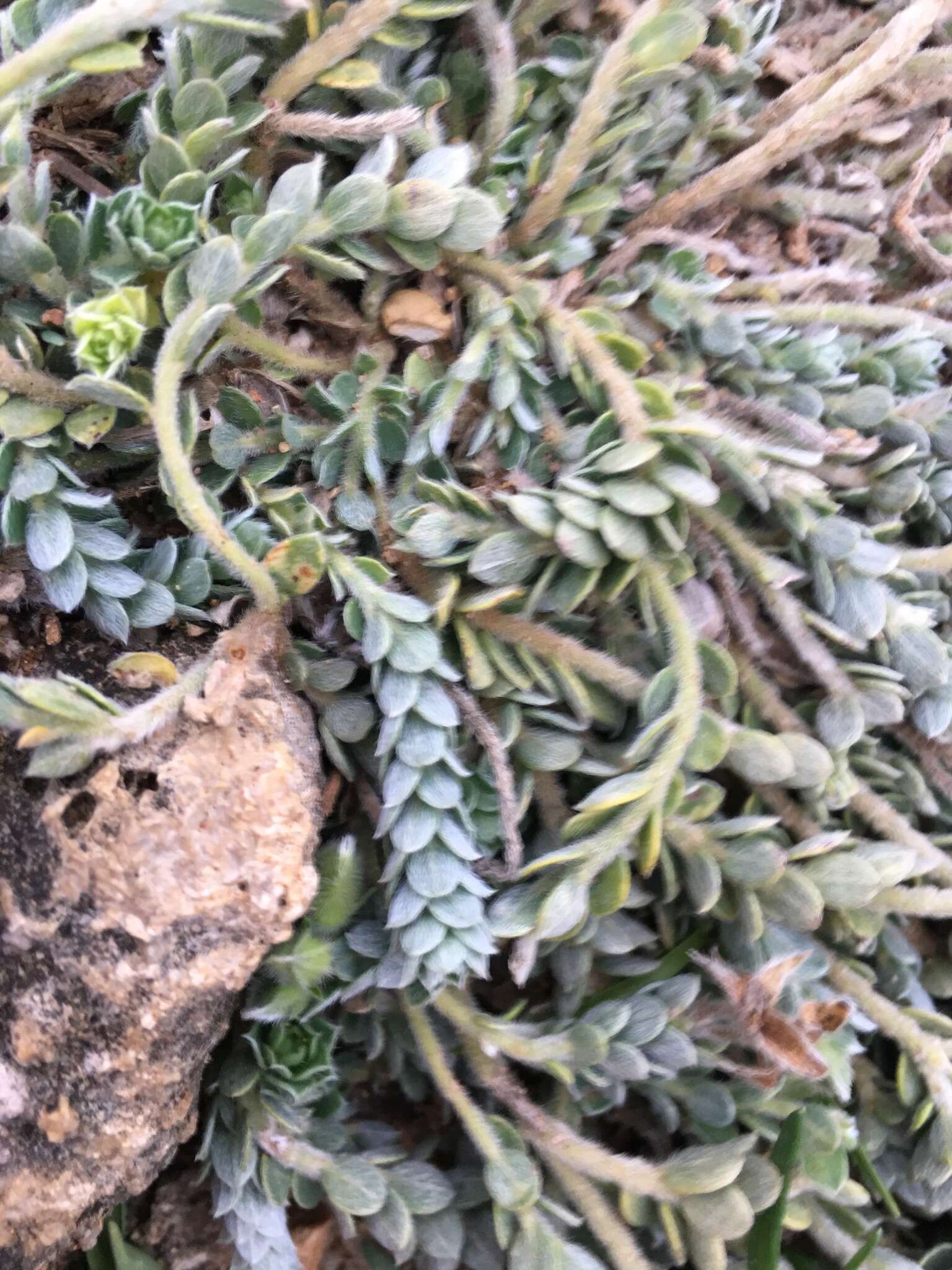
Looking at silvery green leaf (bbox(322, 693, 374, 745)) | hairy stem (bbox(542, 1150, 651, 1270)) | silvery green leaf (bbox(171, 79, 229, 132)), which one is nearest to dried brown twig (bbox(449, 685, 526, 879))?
silvery green leaf (bbox(322, 693, 374, 745))

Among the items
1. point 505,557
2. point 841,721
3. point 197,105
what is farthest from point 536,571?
point 197,105

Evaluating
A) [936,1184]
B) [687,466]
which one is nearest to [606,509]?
[687,466]

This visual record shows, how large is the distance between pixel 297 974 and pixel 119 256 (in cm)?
94

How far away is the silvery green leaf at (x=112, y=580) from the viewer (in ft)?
4.03

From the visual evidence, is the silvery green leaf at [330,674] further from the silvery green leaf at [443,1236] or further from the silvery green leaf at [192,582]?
the silvery green leaf at [443,1236]

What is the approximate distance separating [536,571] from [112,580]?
0.57 meters

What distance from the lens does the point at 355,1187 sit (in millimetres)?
1383

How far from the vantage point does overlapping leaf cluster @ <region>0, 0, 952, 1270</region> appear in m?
1.23

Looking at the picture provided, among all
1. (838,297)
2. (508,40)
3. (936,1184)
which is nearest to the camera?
(508,40)

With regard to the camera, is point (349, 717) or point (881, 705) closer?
point (349, 717)

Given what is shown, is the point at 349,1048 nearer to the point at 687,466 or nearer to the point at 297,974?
the point at 297,974

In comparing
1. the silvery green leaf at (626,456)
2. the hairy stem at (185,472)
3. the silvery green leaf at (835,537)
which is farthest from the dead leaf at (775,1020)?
the hairy stem at (185,472)

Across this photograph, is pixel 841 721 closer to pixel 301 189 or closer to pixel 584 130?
pixel 584 130

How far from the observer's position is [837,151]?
5.63 feet
